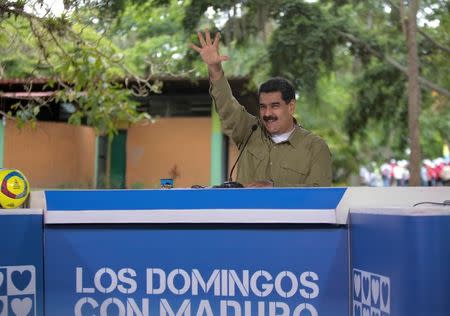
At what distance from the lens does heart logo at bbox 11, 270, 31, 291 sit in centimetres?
294

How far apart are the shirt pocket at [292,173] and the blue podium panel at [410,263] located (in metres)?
1.12

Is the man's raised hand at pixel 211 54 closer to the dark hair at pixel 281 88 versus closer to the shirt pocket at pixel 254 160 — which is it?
the dark hair at pixel 281 88

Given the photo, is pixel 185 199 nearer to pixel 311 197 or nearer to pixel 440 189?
pixel 311 197

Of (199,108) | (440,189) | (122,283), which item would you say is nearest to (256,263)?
(122,283)

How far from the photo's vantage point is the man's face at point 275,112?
12.3 feet

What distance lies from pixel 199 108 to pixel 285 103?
1118 cm

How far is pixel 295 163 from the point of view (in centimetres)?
368

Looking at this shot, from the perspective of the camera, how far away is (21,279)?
9.68 ft

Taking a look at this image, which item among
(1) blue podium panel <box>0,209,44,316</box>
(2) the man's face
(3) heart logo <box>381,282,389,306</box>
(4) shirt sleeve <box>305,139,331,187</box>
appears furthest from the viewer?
(2) the man's face

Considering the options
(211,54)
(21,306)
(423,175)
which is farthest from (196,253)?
(423,175)

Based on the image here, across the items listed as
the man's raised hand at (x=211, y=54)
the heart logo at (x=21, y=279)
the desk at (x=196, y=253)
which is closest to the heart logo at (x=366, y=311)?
the desk at (x=196, y=253)

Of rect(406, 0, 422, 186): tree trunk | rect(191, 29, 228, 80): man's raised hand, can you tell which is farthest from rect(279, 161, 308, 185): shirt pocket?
rect(406, 0, 422, 186): tree trunk

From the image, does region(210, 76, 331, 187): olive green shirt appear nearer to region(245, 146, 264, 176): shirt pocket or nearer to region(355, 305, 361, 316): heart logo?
region(245, 146, 264, 176): shirt pocket

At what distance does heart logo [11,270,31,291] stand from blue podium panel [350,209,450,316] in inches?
57.1
